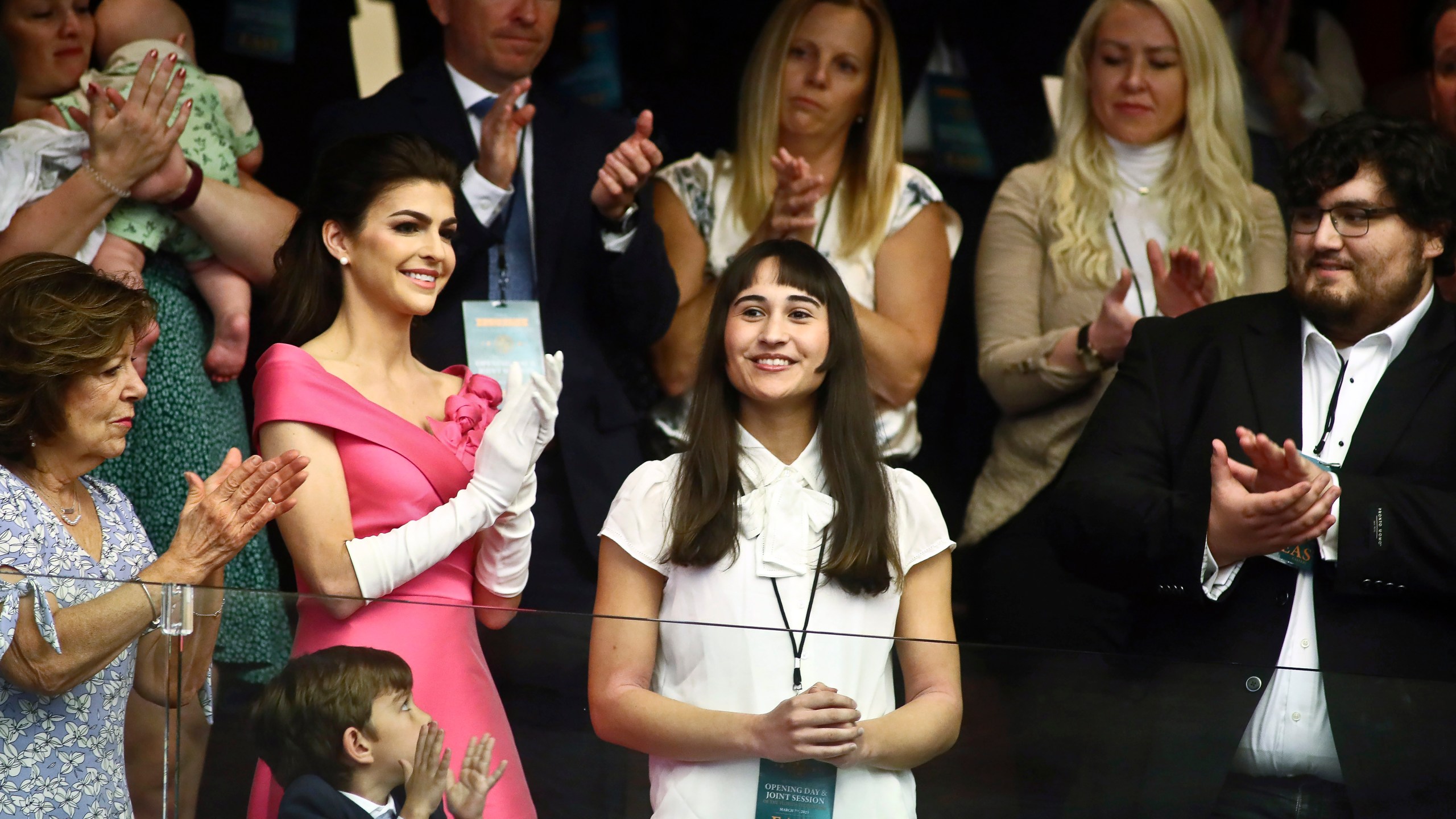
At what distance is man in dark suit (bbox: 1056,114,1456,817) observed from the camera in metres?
2.62

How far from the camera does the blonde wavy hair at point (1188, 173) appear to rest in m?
3.60

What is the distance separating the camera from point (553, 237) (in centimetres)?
339

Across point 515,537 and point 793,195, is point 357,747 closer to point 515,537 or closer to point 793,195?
point 515,537

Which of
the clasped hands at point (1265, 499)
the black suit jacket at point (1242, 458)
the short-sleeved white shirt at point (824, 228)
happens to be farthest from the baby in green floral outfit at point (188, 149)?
the clasped hands at point (1265, 499)

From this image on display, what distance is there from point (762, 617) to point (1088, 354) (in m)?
1.25

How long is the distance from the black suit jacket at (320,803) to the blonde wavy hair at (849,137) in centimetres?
182

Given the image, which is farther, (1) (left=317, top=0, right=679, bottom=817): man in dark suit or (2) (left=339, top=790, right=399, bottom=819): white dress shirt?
(1) (left=317, top=0, right=679, bottom=817): man in dark suit

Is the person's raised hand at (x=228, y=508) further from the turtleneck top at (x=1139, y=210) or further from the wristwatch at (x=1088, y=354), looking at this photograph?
the turtleneck top at (x=1139, y=210)

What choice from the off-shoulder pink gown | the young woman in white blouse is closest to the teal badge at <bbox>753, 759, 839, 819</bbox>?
the young woman in white blouse

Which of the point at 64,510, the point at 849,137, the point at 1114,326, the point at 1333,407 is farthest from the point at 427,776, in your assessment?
the point at 849,137

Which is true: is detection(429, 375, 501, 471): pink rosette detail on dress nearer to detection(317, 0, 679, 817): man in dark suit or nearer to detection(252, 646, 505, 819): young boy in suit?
detection(317, 0, 679, 817): man in dark suit

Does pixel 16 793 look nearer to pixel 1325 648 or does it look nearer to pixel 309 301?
pixel 309 301

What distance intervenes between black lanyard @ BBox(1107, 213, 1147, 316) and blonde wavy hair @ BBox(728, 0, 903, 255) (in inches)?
19.1

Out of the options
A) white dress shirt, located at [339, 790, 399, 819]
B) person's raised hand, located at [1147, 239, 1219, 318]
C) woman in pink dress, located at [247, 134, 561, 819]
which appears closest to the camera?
white dress shirt, located at [339, 790, 399, 819]
